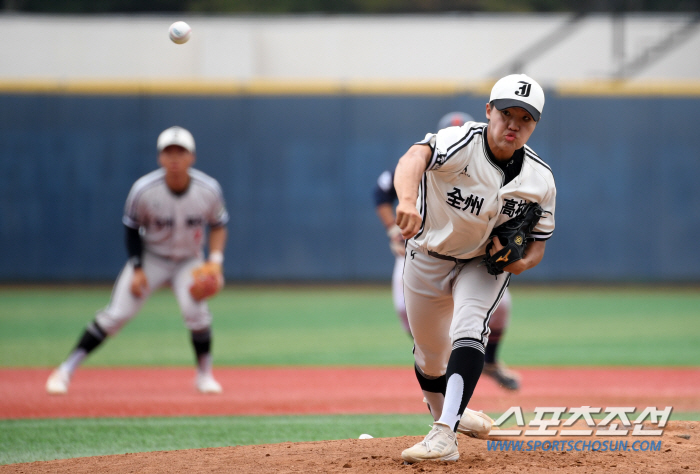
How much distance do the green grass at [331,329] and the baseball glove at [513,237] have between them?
4300mm

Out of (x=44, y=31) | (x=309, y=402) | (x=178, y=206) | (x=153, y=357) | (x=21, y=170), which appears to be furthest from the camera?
→ (x=44, y=31)

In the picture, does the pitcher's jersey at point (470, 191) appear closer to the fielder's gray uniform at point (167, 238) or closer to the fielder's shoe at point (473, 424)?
the fielder's shoe at point (473, 424)

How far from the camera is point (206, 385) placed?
6570mm

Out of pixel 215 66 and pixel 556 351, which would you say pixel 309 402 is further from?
pixel 215 66

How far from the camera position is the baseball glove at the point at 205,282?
654 centimetres

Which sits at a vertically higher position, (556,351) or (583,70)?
(583,70)

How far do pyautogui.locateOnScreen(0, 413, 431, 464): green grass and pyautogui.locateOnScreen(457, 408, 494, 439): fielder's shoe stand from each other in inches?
36.1

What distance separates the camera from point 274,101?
1560 centimetres

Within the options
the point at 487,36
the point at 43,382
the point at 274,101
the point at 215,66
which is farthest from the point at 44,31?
the point at 43,382

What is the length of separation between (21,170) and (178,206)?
32.4ft

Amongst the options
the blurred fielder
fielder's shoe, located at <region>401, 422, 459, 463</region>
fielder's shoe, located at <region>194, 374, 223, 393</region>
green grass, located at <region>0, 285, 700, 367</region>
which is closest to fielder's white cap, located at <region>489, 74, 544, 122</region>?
fielder's shoe, located at <region>401, 422, 459, 463</region>

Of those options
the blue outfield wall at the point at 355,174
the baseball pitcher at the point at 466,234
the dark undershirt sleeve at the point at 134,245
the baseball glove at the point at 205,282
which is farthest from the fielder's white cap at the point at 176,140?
the blue outfield wall at the point at 355,174

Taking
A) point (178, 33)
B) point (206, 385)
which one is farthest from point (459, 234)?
point (206, 385)

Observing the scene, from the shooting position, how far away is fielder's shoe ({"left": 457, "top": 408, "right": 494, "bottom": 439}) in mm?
4129
